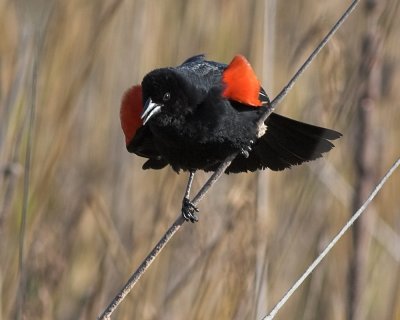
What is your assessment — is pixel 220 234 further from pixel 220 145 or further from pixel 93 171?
pixel 93 171

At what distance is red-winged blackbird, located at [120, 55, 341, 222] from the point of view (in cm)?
188

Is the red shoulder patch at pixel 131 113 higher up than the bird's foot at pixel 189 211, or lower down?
higher up

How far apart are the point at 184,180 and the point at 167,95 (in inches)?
25.3

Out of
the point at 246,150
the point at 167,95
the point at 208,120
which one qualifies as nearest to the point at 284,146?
the point at 246,150

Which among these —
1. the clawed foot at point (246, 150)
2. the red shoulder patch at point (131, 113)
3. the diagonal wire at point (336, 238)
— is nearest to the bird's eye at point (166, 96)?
the red shoulder patch at point (131, 113)

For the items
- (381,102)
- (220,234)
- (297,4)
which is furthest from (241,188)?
(297,4)

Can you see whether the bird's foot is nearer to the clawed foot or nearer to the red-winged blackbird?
the red-winged blackbird

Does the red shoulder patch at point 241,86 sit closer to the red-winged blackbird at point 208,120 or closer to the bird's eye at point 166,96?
the red-winged blackbird at point 208,120

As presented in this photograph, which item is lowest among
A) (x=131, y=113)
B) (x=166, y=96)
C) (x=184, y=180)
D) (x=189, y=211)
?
(x=184, y=180)

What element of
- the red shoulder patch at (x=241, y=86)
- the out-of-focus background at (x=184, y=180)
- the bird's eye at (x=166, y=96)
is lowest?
the out-of-focus background at (x=184, y=180)

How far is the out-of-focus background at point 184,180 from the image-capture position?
1926mm

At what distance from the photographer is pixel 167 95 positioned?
1875 mm

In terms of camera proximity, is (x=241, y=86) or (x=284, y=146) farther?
(x=284, y=146)

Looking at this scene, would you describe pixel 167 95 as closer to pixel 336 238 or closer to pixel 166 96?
pixel 166 96
